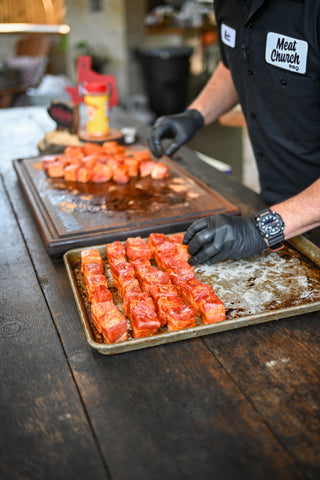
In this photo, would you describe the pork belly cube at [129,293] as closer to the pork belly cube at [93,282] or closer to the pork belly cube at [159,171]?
the pork belly cube at [93,282]

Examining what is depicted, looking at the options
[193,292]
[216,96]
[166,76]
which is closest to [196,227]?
[193,292]

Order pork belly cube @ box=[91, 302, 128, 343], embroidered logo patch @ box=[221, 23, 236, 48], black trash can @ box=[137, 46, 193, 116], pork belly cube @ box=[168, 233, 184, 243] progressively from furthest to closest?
black trash can @ box=[137, 46, 193, 116]
embroidered logo patch @ box=[221, 23, 236, 48]
pork belly cube @ box=[168, 233, 184, 243]
pork belly cube @ box=[91, 302, 128, 343]

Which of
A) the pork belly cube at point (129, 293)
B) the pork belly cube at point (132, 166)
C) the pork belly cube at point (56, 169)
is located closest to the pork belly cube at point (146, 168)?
the pork belly cube at point (132, 166)

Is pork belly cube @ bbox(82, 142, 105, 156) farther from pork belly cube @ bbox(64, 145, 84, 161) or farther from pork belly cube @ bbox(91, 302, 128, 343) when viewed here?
pork belly cube @ bbox(91, 302, 128, 343)

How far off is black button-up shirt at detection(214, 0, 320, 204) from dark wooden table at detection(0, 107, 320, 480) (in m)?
0.88

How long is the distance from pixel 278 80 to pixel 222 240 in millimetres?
773

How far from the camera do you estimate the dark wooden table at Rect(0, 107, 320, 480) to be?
811mm

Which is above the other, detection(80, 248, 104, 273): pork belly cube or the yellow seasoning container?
the yellow seasoning container

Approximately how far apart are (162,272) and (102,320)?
11.7 inches

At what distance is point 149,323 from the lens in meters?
1.10

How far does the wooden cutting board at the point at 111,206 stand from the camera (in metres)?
1.60

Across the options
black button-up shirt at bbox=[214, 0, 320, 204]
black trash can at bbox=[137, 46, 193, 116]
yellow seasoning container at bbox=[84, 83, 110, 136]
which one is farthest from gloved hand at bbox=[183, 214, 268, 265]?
black trash can at bbox=[137, 46, 193, 116]

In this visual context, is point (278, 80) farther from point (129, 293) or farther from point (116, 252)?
point (129, 293)

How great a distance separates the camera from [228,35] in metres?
2.03
